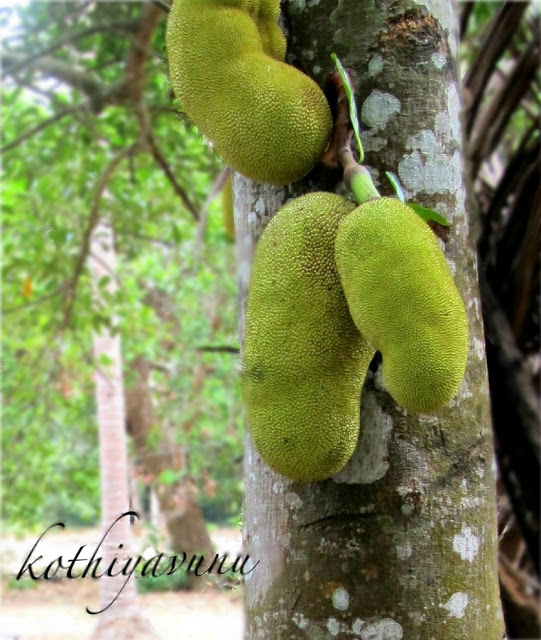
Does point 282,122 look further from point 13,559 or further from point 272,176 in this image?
point 13,559

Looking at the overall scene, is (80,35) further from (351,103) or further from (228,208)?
(351,103)

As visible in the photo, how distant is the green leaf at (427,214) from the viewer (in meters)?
0.55

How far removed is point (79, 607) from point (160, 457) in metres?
1.52

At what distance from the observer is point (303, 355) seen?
507 millimetres

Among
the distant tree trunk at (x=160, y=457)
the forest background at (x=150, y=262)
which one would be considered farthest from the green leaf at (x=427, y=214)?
the distant tree trunk at (x=160, y=457)

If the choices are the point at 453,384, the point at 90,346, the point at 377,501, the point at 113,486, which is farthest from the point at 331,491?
the point at 90,346

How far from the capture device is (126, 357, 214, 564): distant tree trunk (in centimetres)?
304

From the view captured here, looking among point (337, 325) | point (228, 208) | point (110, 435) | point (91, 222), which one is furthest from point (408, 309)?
point (110, 435)

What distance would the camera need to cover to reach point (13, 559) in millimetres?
2498

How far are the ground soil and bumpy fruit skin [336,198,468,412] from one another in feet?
1.38

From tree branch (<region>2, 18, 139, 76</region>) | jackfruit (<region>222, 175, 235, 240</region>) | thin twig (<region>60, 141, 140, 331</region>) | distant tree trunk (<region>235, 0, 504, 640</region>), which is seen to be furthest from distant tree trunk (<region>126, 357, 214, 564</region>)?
distant tree trunk (<region>235, 0, 504, 640</region>)

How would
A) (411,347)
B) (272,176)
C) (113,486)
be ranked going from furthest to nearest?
(113,486) → (272,176) → (411,347)

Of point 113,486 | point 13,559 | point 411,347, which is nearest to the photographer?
point 411,347

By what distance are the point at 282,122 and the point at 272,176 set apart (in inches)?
1.8
